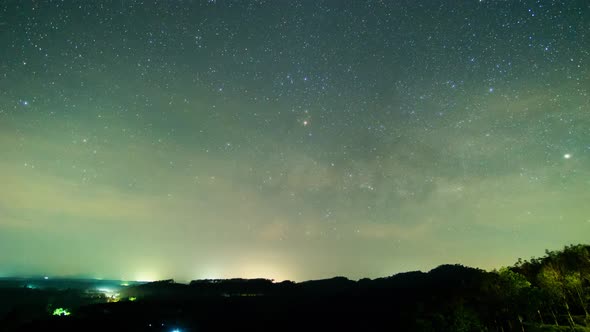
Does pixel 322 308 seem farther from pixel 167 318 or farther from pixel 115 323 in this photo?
pixel 115 323

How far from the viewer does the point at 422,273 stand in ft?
352

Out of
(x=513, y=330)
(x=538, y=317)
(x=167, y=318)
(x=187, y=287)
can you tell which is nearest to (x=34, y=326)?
(x=167, y=318)

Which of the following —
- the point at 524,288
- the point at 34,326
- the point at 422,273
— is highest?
the point at 422,273

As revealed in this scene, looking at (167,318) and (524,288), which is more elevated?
(524,288)

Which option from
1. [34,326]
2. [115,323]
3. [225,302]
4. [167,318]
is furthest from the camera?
[225,302]

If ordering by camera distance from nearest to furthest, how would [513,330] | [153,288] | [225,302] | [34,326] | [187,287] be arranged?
→ [513,330] < [34,326] < [225,302] < [187,287] < [153,288]

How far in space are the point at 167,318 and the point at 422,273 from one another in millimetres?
84779

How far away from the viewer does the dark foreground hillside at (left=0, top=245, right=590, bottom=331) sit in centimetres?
3020

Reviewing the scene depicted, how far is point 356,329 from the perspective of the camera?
5784 centimetres

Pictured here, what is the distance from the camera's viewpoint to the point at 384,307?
6812 cm

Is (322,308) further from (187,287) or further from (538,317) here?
(187,287)

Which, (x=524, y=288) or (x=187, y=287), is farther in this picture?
(x=187, y=287)

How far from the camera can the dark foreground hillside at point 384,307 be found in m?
30.2

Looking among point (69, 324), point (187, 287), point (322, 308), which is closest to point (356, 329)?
point (322, 308)
